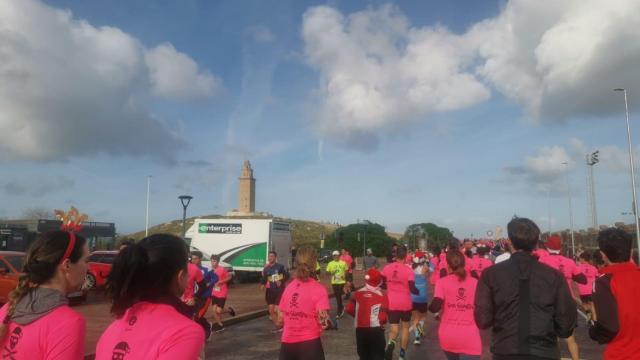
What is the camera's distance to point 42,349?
2.35 meters

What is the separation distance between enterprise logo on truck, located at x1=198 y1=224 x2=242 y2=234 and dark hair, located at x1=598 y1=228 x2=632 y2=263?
25.4 metres

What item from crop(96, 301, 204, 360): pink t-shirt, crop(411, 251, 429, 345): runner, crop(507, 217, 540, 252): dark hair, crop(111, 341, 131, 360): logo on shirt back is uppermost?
crop(507, 217, 540, 252): dark hair

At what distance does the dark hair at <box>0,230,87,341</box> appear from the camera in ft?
8.47

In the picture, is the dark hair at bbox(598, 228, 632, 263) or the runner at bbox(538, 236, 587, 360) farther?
the runner at bbox(538, 236, 587, 360)

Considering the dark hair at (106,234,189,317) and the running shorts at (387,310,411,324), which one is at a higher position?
the dark hair at (106,234,189,317)

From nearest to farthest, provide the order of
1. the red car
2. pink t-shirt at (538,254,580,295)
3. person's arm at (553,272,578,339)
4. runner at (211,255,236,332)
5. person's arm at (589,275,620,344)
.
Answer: person's arm at (553,272,578,339) < person's arm at (589,275,620,344) < pink t-shirt at (538,254,580,295) < runner at (211,255,236,332) < the red car

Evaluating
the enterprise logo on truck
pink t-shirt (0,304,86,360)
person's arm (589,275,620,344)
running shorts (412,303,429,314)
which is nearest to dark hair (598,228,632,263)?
Result: person's arm (589,275,620,344)

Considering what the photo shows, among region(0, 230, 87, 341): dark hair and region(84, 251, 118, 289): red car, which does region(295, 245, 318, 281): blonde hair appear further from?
region(84, 251, 118, 289): red car

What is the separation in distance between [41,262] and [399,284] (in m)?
7.52

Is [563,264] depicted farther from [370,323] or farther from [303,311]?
[303,311]

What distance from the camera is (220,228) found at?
29234 mm

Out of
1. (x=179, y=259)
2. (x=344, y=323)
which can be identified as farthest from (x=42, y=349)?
(x=344, y=323)

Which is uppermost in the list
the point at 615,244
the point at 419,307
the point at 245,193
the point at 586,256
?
the point at 245,193

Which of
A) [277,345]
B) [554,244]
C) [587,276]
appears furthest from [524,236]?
[587,276]
